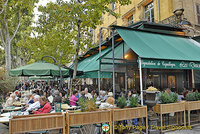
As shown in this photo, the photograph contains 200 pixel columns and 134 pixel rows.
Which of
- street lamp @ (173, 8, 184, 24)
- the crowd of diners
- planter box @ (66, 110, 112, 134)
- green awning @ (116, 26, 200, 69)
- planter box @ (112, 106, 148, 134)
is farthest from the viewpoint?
street lamp @ (173, 8, 184, 24)

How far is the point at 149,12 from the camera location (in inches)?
544

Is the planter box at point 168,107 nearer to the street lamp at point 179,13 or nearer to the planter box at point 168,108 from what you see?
the planter box at point 168,108

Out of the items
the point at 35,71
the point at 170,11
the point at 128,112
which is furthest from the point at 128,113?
the point at 170,11

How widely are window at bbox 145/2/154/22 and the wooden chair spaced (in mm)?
11977

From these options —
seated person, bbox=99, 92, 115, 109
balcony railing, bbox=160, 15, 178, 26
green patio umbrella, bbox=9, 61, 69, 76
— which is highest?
balcony railing, bbox=160, 15, 178, 26

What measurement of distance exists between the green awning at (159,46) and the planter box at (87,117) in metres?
2.70

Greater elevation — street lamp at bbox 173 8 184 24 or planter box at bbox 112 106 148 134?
street lamp at bbox 173 8 184 24

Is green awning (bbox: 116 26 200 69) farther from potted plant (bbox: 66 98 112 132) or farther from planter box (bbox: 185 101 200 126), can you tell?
potted plant (bbox: 66 98 112 132)

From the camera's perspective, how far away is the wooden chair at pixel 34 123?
3.90 m

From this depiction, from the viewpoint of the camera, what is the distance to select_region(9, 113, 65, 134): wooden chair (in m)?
3.90

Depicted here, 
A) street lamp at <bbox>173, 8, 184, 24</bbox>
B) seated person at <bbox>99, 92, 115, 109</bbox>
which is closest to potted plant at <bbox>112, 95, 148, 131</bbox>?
seated person at <bbox>99, 92, 115, 109</bbox>

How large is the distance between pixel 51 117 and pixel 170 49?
6648 millimetres

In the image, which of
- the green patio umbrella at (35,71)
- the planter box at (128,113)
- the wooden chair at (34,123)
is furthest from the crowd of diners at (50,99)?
the wooden chair at (34,123)

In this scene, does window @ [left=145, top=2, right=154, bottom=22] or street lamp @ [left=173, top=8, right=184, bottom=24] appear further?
window @ [left=145, top=2, right=154, bottom=22]
